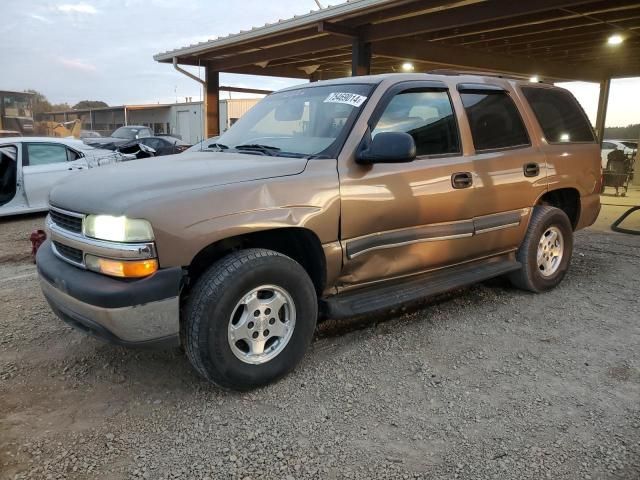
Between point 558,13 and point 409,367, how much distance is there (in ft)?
24.5

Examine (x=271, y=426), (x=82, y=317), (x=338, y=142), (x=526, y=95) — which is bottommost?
(x=271, y=426)

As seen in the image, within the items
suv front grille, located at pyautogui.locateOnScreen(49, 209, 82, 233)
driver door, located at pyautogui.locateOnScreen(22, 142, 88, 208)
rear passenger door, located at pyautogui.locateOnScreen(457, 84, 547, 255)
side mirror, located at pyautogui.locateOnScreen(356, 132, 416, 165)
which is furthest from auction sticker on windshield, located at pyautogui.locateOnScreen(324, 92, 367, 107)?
driver door, located at pyautogui.locateOnScreen(22, 142, 88, 208)

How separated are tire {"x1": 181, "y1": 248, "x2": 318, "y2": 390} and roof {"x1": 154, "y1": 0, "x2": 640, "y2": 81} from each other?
6110mm

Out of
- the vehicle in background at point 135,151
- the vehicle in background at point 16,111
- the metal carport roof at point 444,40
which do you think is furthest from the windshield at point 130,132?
the vehicle in background at point 135,151

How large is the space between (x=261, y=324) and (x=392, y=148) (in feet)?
4.38

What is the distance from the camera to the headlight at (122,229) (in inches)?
102

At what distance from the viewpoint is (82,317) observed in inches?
108

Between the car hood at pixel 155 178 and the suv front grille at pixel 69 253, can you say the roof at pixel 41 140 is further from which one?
the suv front grille at pixel 69 253

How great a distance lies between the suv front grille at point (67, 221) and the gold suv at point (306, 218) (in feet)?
0.06

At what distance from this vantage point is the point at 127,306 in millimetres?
2559

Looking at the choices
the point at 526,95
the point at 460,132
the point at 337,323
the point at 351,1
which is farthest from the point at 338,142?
the point at 351,1

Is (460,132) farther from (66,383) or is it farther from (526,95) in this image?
(66,383)

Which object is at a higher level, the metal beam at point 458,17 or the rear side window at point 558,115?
the metal beam at point 458,17

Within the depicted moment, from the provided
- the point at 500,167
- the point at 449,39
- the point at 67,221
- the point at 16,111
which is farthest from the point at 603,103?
the point at 16,111
